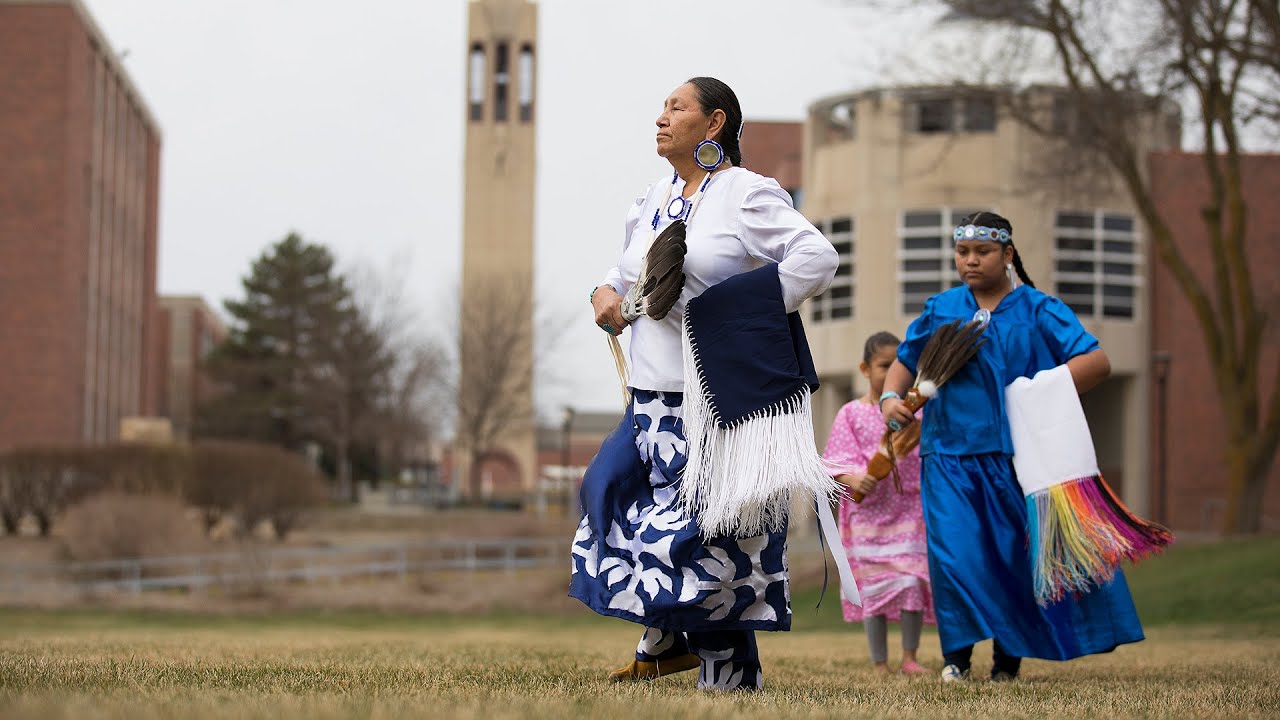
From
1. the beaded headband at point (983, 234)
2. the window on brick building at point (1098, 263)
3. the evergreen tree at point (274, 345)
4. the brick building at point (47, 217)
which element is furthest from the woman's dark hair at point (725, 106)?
the evergreen tree at point (274, 345)

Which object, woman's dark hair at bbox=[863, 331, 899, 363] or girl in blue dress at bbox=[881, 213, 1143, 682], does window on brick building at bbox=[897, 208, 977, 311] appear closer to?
woman's dark hair at bbox=[863, 331, 899, 363]

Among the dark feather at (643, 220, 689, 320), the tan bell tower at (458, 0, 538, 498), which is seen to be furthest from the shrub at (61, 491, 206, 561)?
the tan bell tower at (458, 0, 538, 498)

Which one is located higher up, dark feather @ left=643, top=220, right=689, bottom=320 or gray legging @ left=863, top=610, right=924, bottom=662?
dark feather @ left=643, top=220, right=689, bottom=320

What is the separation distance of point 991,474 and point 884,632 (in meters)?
1.45

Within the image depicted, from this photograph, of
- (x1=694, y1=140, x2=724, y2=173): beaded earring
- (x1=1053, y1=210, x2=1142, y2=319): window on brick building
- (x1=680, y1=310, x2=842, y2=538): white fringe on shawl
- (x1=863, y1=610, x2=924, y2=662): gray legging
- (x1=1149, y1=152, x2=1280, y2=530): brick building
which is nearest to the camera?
(x1=680, y1=310, x2=842, y2=538): white fringe on shawl

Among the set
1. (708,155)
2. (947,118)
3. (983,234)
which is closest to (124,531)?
(947,118)

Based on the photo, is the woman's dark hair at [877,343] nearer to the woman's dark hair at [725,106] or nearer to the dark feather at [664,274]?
the woman's dark hair at [725,106]

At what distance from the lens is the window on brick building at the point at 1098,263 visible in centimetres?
3866

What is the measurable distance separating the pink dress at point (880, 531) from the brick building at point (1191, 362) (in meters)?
31.2

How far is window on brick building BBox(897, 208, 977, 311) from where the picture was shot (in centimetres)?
3956

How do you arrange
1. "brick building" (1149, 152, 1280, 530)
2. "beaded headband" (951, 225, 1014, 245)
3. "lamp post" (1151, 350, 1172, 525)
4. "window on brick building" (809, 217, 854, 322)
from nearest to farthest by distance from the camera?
"beaded headband" (951, 225, 1014, 245)
"lamp post" (1151, 350, 1172, 525)
"brick building" (1149, 152, 1280, 530)
"window on brick building" (809, 217, 854, 322)

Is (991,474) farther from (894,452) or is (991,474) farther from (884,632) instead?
(884,632)

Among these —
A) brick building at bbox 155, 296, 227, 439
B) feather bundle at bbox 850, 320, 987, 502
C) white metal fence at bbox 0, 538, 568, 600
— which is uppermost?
brick building at bbox 155, 296, 227, 439

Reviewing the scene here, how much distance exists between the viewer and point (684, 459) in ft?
17.9
